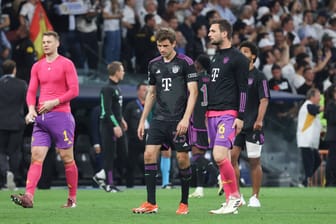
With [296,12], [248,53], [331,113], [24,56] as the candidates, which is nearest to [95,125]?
[24,56]

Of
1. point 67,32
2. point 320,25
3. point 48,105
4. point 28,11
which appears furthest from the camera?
point 320,25

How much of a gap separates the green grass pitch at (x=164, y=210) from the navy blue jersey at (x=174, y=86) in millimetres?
1290

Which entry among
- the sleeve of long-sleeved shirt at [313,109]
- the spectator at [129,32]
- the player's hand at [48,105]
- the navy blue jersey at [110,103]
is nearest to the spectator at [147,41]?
the spectator at [129,32]

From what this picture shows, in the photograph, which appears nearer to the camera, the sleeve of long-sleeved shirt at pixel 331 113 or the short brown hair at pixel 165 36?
the short brown hair at pixel 165 36

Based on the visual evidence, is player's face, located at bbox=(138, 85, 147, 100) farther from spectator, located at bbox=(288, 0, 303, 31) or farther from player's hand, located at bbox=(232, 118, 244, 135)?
spectator, located at bbox=(288, 0, 303, 31)

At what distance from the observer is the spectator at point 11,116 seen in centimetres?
2258

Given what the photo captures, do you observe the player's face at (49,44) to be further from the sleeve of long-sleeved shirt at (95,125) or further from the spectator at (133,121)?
the spectator at (133,121)

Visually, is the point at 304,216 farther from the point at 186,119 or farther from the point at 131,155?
the point at 131,155

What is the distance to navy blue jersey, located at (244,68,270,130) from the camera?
17312 millimetres

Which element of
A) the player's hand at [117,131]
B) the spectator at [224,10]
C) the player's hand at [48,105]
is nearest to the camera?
the player's hand at [48,105]

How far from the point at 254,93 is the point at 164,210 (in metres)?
2.65

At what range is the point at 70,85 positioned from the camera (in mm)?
15711

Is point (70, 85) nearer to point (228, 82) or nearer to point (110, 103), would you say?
point (228, 82)

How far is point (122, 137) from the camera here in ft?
76.2
